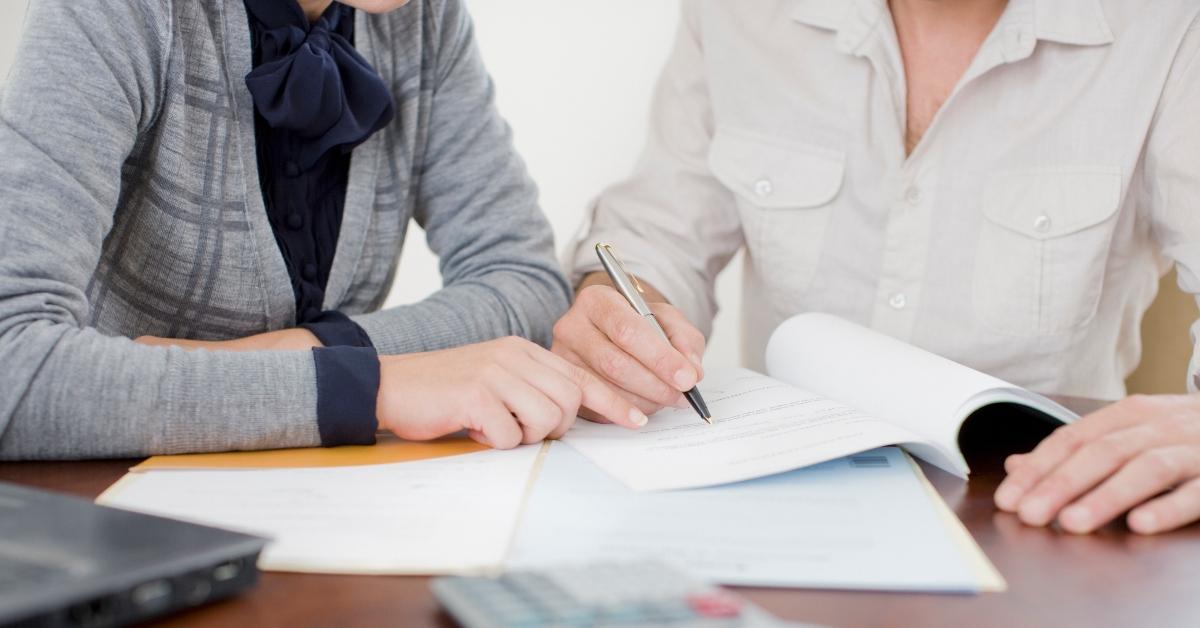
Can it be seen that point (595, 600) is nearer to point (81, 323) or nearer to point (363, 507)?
point (363, 507)

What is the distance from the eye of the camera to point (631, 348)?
100 centimetres

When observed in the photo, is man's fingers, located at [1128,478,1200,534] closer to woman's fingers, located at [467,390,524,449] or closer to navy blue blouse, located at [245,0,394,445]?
woman's fingers, located at [467,390,524,449]

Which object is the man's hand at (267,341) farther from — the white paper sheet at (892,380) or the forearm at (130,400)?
the white paper sheet at (892,380)

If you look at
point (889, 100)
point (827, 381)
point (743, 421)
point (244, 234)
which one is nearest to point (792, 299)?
point (889, 100)

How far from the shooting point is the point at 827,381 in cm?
106

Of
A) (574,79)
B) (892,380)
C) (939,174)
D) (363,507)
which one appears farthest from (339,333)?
(574,79)

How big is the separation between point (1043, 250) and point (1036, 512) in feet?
2.56

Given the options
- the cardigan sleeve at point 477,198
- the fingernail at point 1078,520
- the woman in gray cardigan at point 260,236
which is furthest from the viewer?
the cardigan sleeve at point 477,198

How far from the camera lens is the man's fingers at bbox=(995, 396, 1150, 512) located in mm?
768

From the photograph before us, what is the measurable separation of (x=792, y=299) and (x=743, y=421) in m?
0.69

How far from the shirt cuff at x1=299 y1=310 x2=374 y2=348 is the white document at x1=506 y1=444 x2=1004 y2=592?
370 mm

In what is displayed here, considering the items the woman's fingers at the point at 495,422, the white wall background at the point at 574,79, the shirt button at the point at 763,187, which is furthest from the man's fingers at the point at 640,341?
the white wall background at the point at 574,79

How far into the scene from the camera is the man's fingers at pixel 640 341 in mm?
953

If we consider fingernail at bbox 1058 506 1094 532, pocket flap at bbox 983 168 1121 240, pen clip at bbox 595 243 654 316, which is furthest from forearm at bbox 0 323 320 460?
pocket flap at bbox 983 168 1121 240
